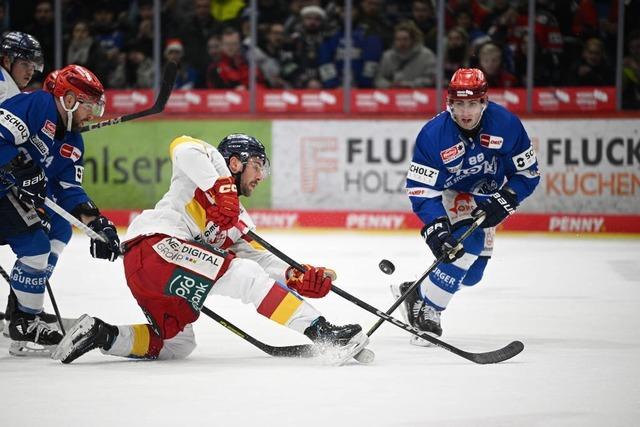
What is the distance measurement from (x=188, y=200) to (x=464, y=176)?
1237 millimetres

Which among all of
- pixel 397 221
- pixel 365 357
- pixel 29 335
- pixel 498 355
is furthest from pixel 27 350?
pixel 397 221

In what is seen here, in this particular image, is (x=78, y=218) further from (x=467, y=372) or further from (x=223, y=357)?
(x=467, y=372)

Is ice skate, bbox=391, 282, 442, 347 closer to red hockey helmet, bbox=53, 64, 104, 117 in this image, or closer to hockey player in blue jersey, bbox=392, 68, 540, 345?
hockey player in blue jersey, bbox=392, 68, 540, 345

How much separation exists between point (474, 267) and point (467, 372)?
1.05 m

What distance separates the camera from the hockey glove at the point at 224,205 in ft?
12.6

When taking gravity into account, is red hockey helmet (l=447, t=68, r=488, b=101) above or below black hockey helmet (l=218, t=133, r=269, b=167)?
above

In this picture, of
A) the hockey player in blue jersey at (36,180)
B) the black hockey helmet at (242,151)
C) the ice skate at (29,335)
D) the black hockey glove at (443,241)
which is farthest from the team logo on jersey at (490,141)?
the ice skate at (29,335)

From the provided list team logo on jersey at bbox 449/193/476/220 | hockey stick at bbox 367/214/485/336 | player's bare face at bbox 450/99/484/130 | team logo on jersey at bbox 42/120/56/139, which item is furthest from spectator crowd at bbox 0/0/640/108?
team logo on jersey at bbox 42/120/56/139

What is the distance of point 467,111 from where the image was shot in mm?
4555

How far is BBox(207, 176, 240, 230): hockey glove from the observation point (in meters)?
3.85

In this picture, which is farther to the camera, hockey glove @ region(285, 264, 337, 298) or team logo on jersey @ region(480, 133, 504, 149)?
team logo on jersey @ region(480, 133, 504, 149)

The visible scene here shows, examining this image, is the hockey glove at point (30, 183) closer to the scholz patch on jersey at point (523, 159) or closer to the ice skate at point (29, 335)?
the ice skate at point (29, 335)

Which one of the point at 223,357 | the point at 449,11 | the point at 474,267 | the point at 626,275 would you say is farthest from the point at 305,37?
the point at 223,357

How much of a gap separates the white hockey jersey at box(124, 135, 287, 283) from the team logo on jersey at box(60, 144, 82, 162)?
22.1 inches
